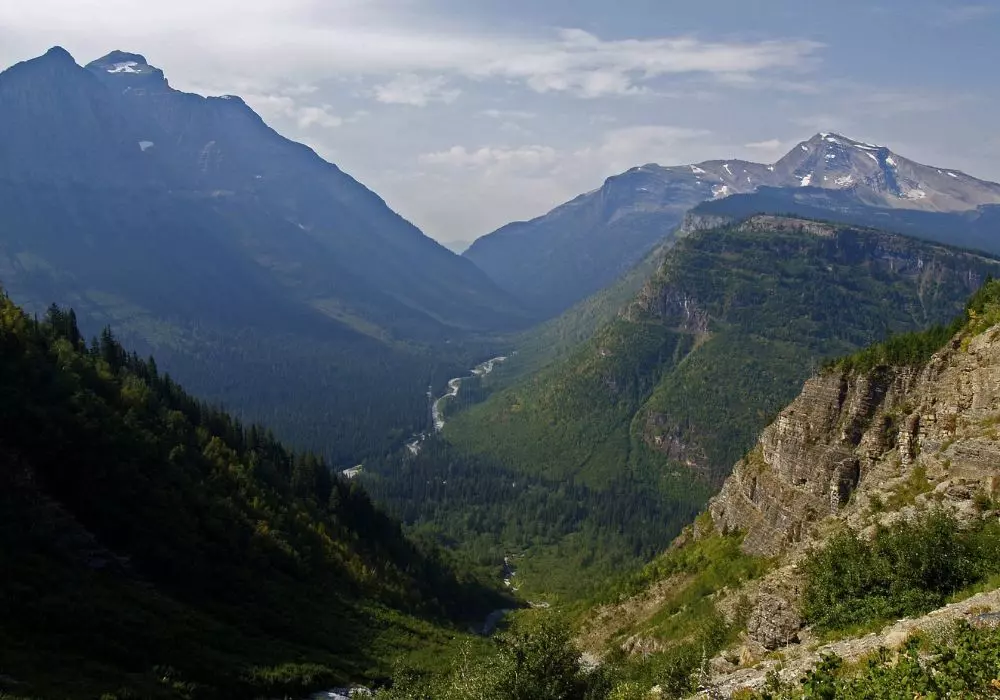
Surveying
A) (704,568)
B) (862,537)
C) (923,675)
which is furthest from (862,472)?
(923,675)

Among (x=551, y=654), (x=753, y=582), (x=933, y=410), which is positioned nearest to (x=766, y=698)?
(x=551, y=654)

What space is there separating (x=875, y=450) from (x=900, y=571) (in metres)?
21.2

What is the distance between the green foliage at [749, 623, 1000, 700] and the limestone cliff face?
17.6 metres

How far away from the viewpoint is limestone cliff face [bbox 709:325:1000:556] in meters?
37.2

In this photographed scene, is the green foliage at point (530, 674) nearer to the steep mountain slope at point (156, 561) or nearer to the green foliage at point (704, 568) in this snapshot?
the steep mountain slope at point (156, 561)

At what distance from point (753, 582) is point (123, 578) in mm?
46570

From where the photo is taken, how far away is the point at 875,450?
157 ft

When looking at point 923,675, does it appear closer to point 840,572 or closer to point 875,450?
point 840,572

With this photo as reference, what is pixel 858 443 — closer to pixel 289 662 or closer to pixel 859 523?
pixel 859 523

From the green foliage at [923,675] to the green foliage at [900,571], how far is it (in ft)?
29.6

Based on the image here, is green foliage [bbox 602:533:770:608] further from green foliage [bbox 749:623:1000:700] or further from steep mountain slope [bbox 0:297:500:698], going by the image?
green foliage [bbox 749:623:1000:700]

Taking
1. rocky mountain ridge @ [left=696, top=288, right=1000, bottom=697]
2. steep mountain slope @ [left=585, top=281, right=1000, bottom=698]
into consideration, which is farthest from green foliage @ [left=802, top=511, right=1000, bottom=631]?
rocky mountain ridge @ [left=696, top=288, right=1000, bottom=697]

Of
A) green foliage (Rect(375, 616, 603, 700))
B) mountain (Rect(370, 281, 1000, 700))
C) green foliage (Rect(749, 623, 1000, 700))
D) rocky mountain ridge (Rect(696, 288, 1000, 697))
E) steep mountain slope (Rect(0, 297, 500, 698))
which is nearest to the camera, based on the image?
green foliage (Rect(749, 623, 1000, 700))

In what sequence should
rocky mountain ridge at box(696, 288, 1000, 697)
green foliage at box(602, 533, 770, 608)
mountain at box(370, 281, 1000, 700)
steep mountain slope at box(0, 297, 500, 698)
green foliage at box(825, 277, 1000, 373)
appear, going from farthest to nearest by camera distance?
green foliage at box(602, 533, 770, 608) < green foliage at box(825, 277, 1000, 373) < steep mountain slope at box(0, 297, 500, 698) < rocky mountain ridge at box(696, 288, 1000, 697) < mountain at box(370, 281, 1000, 700)
